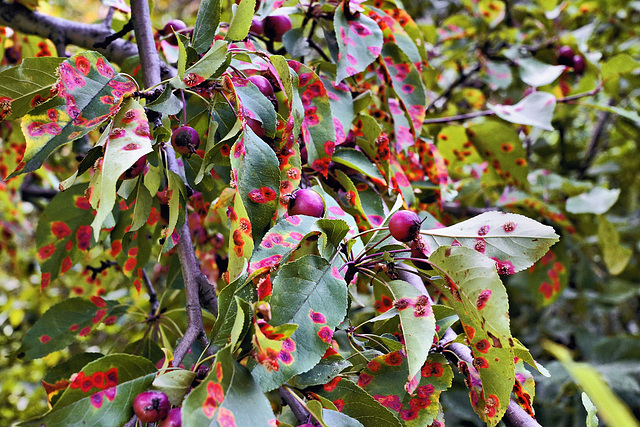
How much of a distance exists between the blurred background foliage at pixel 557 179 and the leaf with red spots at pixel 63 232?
20 centimetres

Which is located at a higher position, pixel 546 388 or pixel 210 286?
pixel 210 286

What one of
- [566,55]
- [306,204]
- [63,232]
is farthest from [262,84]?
[566,55]

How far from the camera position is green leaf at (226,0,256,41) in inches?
26.5

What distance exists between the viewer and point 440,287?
662 mm

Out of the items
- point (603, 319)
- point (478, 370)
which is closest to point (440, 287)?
point (478, 370)

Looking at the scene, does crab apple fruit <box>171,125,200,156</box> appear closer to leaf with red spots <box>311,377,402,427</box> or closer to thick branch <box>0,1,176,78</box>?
leaf with red spots <box>311,377,402,427</box>

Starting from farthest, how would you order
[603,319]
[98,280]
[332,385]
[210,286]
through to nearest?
[603,319]
[98,280]
[210,286]
[332,385]

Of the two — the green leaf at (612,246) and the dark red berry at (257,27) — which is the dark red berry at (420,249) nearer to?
the dark red berry at (257,27)

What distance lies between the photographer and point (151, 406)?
529 mm

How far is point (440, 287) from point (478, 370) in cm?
12

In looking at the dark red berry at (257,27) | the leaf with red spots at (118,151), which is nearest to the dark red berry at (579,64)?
the dark red berry at (257,27)

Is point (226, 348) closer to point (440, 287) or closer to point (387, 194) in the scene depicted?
point (440, 287)

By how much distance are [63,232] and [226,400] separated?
2.50ft

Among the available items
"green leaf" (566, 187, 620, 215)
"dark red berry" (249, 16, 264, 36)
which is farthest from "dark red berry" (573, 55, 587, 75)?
"dark red berry" (249, 16, 264, 36)
